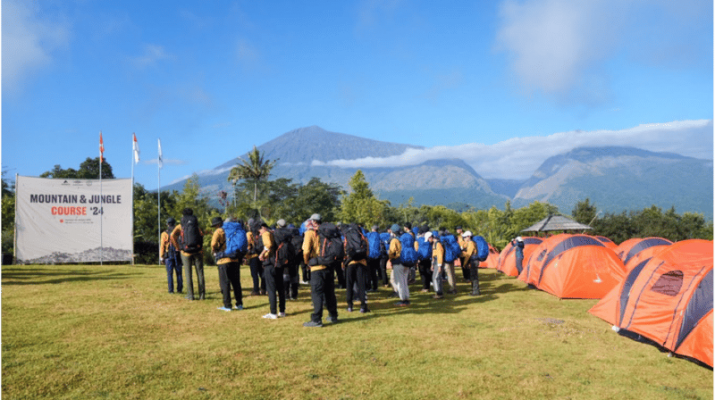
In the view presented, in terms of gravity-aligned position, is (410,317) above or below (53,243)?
below

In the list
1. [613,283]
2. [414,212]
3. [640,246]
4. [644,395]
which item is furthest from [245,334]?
[414,212]

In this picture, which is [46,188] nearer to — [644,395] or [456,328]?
[456,328]

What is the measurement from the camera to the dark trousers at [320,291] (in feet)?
28.9

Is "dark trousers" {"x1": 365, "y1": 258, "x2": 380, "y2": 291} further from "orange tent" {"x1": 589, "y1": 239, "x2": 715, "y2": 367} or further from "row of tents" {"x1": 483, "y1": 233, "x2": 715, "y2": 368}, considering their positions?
"orange tent" {"x1": 589, "y1": 239, "x2": 715, "y2": 367}

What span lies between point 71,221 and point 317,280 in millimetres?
19705

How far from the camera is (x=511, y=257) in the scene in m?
19.8

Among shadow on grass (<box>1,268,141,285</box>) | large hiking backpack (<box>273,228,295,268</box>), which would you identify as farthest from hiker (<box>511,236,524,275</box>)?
shadow on grass (<box>1,268,141,285</box>)

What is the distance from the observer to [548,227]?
31875 millimetres

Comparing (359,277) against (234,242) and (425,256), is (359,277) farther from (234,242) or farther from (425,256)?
(425,256)

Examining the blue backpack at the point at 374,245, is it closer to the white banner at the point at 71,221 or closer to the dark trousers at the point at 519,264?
the dark trousers at the point at 519,264

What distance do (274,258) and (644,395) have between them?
263 inches

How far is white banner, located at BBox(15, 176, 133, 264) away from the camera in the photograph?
22453mm

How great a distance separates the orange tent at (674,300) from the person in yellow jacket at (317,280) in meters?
5.50

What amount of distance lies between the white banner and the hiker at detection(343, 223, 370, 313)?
1792cm
